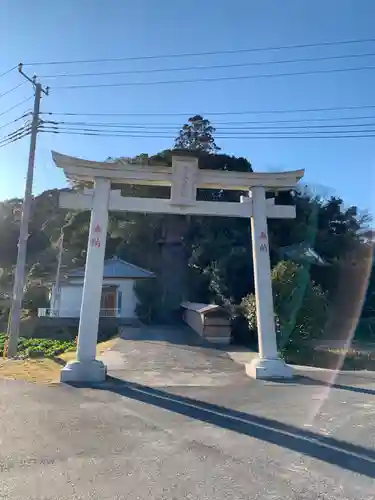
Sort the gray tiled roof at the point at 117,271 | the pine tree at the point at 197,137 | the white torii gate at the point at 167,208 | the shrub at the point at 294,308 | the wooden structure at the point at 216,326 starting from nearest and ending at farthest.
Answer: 1. the white torii gate at the point at 167,208
2. the shrub at the point at 294,308
3. the wooden structure at the point at 216,326
4. the gray tiled roof at the point at 117,271
5. the pine tree at the point at 197,137

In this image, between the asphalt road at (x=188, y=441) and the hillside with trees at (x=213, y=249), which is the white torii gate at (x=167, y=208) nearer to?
the asphalt road at (x=188, y=441)

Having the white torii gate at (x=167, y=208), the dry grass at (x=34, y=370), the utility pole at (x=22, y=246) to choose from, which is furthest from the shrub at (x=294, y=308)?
the utility pole at (x=22, y=246)

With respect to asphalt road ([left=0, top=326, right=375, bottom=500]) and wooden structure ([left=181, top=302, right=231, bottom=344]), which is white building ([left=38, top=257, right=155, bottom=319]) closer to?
wooden structure ([left=181, top=302, right=231, bottom=344])

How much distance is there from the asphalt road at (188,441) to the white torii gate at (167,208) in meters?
0.88

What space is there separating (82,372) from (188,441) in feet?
14.2

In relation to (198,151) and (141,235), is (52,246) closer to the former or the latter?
(141,235)

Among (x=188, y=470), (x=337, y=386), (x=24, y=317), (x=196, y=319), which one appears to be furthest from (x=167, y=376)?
(x=24, y=317)

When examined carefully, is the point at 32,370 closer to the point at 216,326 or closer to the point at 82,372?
the point at 82,372

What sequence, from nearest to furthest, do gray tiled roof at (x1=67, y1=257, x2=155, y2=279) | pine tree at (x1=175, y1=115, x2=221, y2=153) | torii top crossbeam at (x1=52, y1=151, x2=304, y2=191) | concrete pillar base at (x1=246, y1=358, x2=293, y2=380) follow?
concrete pillar base at (x1=246, y1=358, x2=293, y2=380), torii top crossbeam at (x1=52, y1=151, x2=304, y2=191), gray tiled roof at (x1=67, y1=257, x2=155, y2=279), pine tree at (x1=175, y1=115, x2=221, y2=153)

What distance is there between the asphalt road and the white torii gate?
0.88 m

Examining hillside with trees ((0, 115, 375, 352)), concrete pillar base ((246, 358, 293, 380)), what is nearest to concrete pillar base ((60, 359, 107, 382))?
concrete pillar base ((246, 358, 293, 380))

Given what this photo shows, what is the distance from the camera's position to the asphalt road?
3762 millimetres

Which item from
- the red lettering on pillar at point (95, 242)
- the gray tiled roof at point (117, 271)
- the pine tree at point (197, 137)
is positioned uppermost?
the pine tree at point (197, 137)

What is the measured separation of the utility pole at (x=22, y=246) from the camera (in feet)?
47.3
